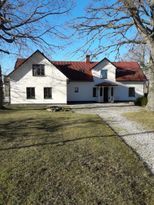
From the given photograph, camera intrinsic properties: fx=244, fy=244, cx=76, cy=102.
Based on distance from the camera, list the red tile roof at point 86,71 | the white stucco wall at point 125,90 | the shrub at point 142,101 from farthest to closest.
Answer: the white stucco wall at point 125,90 < the red tile roof at point 86,71 < the shrub at point 142,101

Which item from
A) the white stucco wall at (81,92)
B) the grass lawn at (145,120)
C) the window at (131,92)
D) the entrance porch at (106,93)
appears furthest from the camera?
the window at (131,92)

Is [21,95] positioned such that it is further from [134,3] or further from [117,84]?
[134,3]

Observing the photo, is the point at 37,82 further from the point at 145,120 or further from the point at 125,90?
the point at 145,120

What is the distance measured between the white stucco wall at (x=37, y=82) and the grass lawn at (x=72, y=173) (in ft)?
65.2

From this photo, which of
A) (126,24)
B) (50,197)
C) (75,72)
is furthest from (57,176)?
(75,72)

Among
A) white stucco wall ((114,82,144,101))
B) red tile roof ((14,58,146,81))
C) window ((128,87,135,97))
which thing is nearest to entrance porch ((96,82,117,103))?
white stucco wall ((114,82,144,101))

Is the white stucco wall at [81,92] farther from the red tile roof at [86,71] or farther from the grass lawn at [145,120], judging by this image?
the grass lawn at [145,120]

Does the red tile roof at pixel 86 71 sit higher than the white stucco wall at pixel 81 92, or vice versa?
the red tile roof at pixel 86 71

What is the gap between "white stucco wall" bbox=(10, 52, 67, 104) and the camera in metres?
27.8

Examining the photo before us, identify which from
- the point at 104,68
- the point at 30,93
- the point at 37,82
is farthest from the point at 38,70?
the point at 104,68

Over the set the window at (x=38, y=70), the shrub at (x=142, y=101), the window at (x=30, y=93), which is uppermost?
the window at (x=38, y=70)

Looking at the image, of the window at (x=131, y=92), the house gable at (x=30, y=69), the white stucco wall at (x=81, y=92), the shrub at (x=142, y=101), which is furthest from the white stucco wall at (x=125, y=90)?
the house gable at (x=30, y=69)

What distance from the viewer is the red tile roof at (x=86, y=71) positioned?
1236 inches

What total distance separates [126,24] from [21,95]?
49.5 ft
